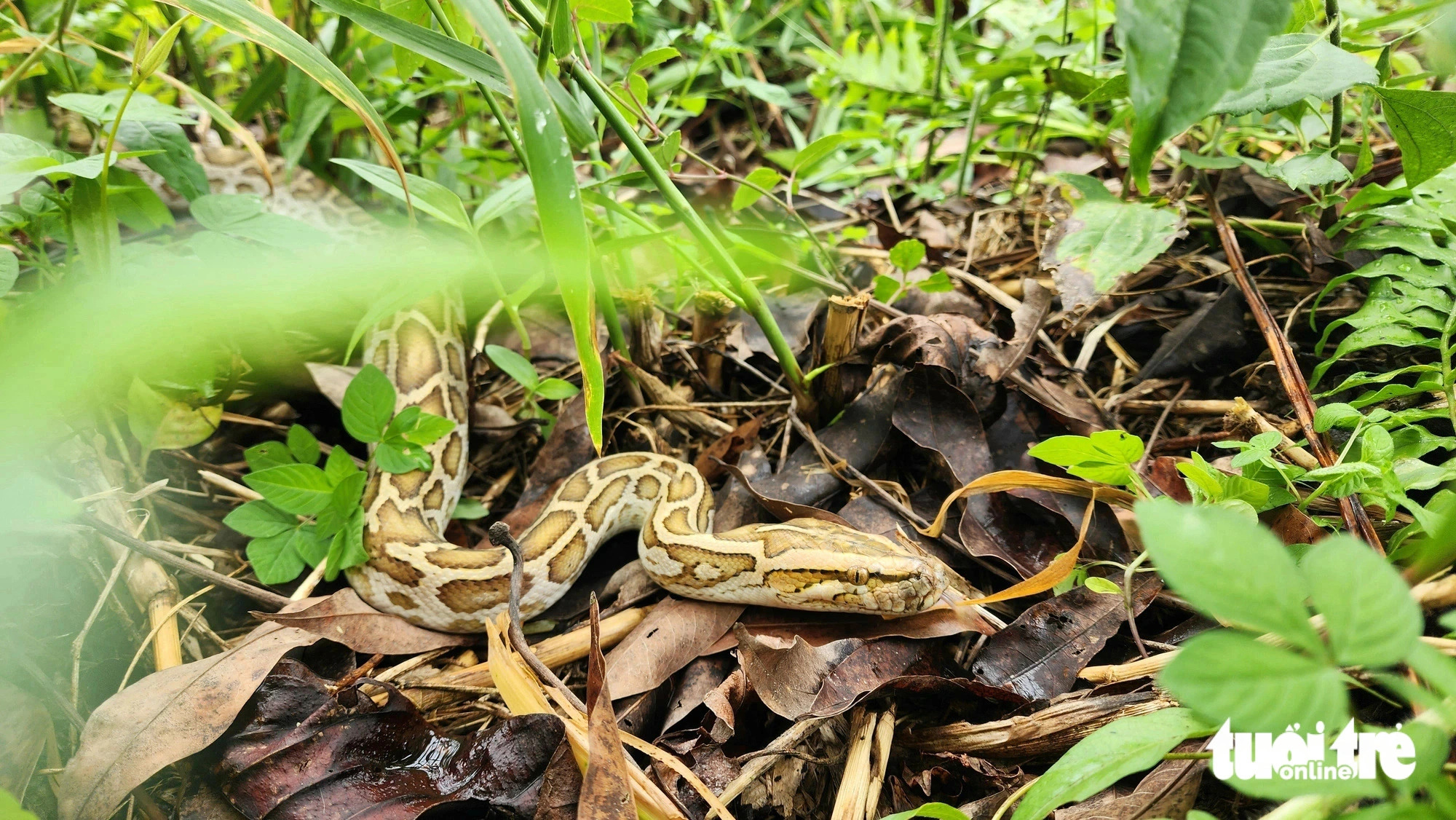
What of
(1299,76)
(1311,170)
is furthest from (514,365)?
(1311,170)

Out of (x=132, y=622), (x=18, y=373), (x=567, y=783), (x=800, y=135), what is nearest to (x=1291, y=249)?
(x=800, y=135)

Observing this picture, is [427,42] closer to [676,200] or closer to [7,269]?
[676,200]

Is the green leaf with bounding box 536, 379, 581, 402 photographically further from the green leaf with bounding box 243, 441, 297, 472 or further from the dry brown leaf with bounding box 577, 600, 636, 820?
the dry brown leaf with bounding box 577, 600, 636, 820

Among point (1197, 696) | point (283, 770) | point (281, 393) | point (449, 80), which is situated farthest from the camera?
point (449, 80)

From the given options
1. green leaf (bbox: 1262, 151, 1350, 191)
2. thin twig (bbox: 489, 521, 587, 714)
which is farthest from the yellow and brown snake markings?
green leaf (bbox: 1262, 151, 1350, 191)

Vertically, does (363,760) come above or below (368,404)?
below

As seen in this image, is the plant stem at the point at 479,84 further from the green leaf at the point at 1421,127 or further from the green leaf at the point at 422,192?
the green leaf at the point at 1421,127

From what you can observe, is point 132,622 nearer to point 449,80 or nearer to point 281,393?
point 281,393
